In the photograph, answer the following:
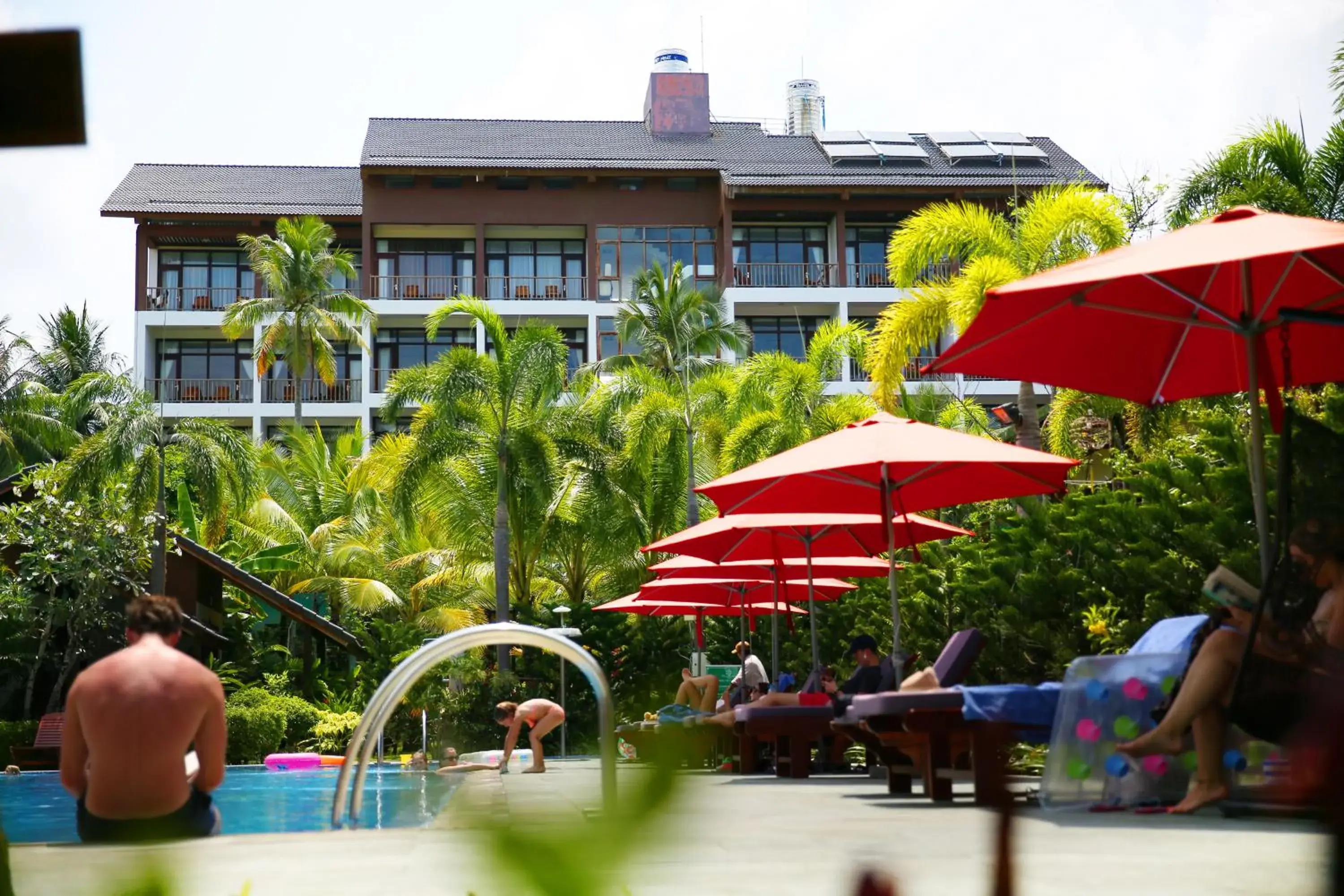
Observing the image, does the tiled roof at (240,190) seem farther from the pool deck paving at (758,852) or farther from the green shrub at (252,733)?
the pool deck paving at (758,852)

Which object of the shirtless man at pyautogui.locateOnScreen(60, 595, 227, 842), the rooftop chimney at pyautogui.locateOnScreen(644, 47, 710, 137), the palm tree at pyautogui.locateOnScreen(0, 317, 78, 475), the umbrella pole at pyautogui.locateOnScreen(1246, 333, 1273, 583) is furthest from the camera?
the rooftop chimney at pyautogui.locateOnScreen(644, 47, 710, 137)

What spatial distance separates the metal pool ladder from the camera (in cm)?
479

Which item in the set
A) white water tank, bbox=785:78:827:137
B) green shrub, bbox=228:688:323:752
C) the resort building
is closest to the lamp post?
green shrub, bbox=228:688:323:752

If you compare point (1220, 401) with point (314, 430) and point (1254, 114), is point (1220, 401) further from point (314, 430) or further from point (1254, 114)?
point (314, 430)

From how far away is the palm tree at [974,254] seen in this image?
20.1 m

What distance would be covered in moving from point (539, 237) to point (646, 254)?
11.7 ft

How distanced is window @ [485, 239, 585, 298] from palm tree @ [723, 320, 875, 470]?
20.5 meters

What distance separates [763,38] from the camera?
495 inches

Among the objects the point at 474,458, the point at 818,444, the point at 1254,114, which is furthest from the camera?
the point at 474,458

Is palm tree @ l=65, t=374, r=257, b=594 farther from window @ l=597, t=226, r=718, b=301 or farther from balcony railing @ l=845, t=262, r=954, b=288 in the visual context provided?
balcony railing @ l=845, t=262, r=954, b=288

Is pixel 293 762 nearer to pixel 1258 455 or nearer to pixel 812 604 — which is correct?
pixel 812 604

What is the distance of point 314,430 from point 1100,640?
38036 millimetres

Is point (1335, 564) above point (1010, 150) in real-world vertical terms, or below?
below

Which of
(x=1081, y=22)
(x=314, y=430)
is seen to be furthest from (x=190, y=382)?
(x=1081, y=22)
